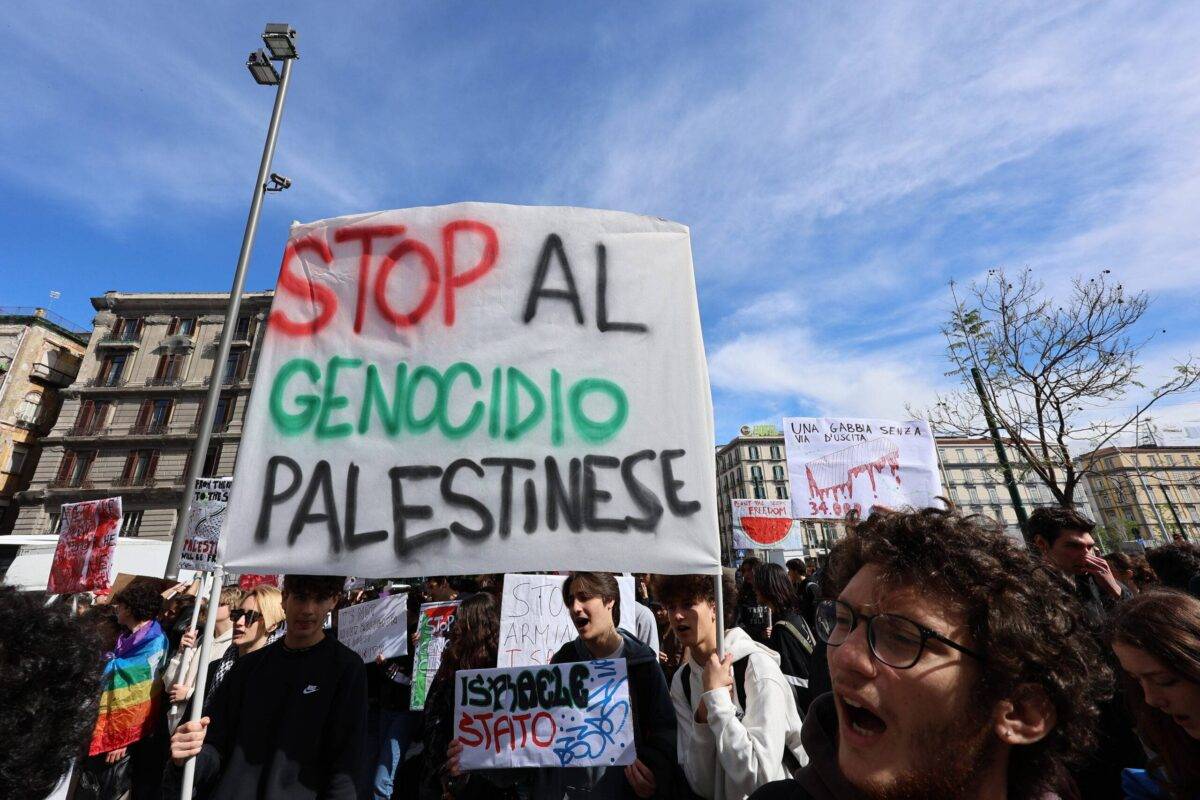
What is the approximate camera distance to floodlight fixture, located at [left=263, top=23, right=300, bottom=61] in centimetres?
793

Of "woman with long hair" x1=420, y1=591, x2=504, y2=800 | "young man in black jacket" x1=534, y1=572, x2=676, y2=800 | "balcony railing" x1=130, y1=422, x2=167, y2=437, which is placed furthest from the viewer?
"balcony railing" x1=130, y1=422, x2=167, y2=437

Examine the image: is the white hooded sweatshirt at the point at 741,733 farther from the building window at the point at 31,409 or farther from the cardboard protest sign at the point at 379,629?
the building window at the point at 31,409

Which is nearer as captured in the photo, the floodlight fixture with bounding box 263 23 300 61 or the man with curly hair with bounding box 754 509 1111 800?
the man with curly hair with bounding box 754 509 1111 800

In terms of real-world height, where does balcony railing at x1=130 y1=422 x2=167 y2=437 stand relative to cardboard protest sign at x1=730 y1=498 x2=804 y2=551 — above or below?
above

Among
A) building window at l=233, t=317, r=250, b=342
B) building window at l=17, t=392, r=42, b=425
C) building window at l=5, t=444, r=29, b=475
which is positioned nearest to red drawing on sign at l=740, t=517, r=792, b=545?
building window at l=233, t=317, r=250, b=342

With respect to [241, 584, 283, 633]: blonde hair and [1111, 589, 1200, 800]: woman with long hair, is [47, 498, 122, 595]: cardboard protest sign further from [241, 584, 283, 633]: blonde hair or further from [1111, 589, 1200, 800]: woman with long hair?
[1111, 589, 1200, 800]: woman with long hair

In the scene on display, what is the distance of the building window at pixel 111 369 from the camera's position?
125 ft

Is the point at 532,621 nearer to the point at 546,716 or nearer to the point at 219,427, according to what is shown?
the point at 546,716

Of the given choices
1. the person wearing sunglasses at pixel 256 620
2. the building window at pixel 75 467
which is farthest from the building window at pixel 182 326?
the person wearing sunglasses at pixel 256 620

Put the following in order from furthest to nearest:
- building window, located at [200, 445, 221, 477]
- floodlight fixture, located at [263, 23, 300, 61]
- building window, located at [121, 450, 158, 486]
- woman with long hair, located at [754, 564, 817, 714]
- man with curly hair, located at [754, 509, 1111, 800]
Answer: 1. building window, located at [200, 445, 221, 477]
2. building window, located at [121, 450, 158, 486]
3. floodlight fixture, located at [263, 23, 300, 61]
4. woman with long hair, located at [754, 564, 817, 714]
5. man with curly hair, located at [754, 509, 1111, 800]

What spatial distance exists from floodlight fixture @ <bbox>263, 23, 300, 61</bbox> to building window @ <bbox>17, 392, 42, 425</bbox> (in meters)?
48.8

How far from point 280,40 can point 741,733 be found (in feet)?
32.4

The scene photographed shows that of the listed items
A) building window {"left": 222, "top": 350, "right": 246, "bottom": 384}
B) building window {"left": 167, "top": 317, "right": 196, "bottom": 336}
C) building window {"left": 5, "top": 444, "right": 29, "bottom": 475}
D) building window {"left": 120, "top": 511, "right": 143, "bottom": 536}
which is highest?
building window {"left": 167, "top": 317, "right": 196, "bottom": 336}

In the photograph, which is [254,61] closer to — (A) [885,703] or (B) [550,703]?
(B) [550,703]
